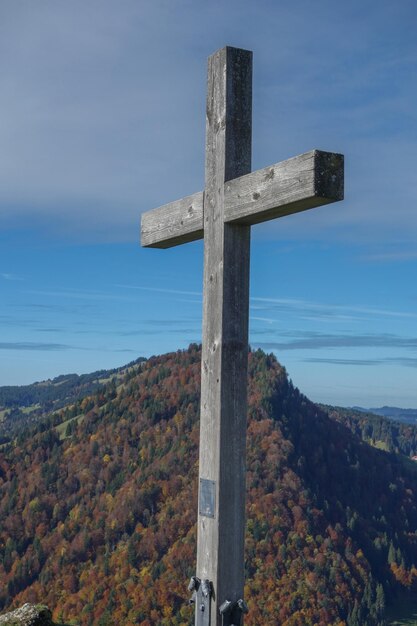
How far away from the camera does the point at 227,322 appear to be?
5234 millimetres

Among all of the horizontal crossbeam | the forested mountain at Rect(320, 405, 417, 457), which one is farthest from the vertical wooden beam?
the forested mountain at Rect(320, 405, 417, 457)

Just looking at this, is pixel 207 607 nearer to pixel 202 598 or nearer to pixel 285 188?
pixel 202 598

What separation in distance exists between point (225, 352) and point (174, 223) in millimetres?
1367

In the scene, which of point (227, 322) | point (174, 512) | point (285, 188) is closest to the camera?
point (285, 188)

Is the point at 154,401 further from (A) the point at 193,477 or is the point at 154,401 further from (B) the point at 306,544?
(B) the point at 306,544

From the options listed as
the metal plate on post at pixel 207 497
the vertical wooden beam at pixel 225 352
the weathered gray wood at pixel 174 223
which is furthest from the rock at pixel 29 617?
the weathered gray wood at pixel 174 223

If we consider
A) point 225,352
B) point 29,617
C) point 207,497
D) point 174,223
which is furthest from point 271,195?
point 29,617

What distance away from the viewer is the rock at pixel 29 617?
335 inches

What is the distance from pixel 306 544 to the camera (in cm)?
9162

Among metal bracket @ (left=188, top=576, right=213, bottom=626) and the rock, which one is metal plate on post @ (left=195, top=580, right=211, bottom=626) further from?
the rock

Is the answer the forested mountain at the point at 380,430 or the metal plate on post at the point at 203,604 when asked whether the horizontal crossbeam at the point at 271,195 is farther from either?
the forested mountain at the point at 380,430

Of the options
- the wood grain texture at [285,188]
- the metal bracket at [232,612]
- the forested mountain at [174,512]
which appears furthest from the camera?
the forested mountain at [174,512]

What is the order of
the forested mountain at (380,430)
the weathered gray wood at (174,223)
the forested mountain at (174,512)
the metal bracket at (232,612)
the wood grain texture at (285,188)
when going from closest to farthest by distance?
the wood grain texture at (285,188) < the metal bracket at (232,612) < the weathered gray wood at (174,223) < the forested mountain at (174,512) < the forested mountain at (380,430)

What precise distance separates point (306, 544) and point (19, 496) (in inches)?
1424
